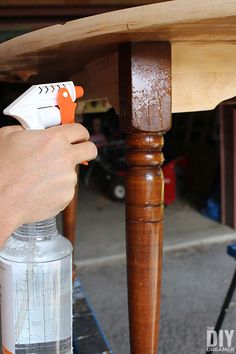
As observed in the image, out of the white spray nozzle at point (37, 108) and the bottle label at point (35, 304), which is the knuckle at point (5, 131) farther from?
the bottle label at point (35, 304)

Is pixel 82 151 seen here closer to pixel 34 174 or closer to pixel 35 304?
pixel 34 174

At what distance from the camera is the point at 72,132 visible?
532 mm

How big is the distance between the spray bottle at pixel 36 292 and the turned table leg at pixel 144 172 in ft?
0.42

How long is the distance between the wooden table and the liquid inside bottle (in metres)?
0.13

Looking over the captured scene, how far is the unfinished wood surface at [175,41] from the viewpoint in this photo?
470 mm

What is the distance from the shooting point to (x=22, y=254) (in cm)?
70

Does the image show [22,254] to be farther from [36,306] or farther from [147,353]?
[147,353]

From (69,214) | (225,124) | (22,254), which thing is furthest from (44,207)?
(225,124)

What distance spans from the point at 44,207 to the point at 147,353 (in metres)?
0.28
